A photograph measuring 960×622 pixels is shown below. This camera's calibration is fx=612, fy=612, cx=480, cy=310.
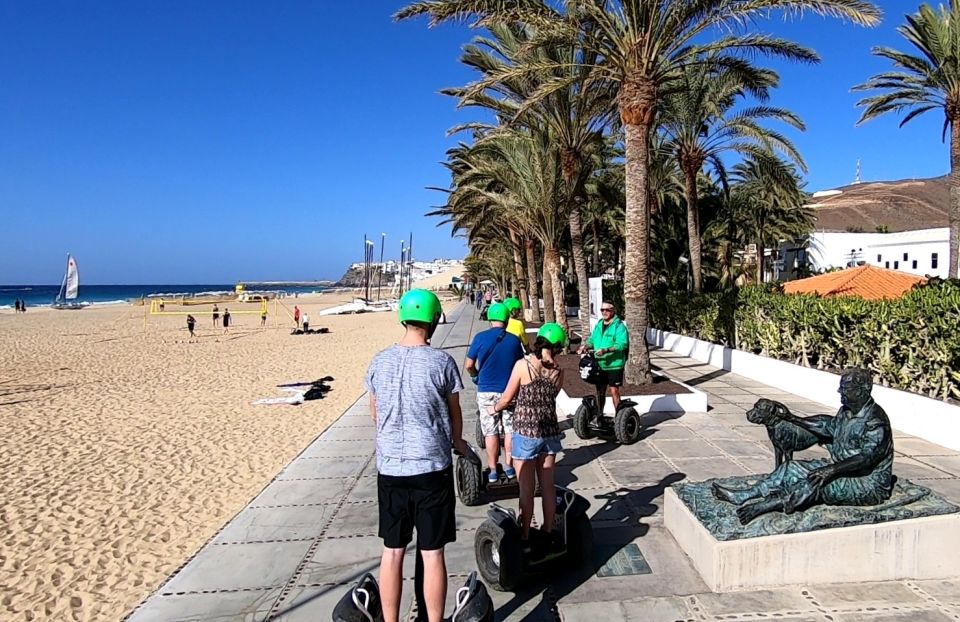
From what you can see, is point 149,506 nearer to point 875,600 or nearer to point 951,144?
point 875,600

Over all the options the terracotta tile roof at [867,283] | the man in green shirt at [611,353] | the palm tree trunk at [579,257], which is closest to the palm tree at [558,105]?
the palm tree trunk at [579,257]

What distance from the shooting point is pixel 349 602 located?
9.52ft

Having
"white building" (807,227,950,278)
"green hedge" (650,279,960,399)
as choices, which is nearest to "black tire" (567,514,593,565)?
"green hedge" (650,279,960,399)

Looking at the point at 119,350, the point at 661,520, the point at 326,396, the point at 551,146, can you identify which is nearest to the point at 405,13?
the point at 551,146

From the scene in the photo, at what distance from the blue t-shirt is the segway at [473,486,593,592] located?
147 centimetres

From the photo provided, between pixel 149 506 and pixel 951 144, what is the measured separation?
1692 cm

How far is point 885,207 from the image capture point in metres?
78.9

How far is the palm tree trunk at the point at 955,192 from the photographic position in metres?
13.6

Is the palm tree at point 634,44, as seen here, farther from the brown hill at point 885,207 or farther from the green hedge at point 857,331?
the brown hill at point 885,207

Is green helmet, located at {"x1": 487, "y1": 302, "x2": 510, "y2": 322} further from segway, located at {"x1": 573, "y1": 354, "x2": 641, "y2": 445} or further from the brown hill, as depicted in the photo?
the brown hill

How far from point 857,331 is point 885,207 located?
85139 mm

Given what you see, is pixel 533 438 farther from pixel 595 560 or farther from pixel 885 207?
pixel 885 207

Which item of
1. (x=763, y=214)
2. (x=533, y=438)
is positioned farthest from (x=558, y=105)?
(x=763, y=214)

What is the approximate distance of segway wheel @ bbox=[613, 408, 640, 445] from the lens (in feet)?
22.4
